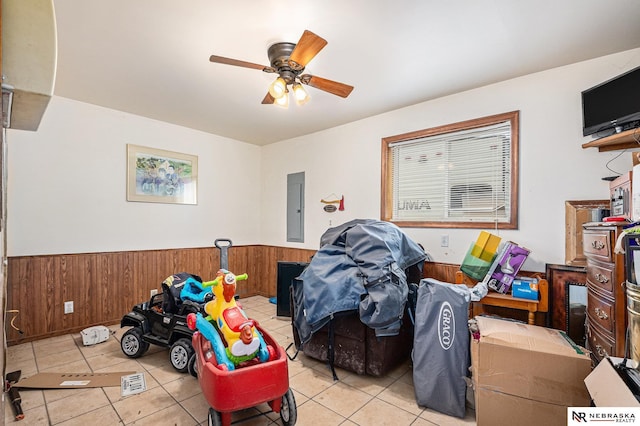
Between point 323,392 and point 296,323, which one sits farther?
point 296,323

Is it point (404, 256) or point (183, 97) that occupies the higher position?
point (183, 97)

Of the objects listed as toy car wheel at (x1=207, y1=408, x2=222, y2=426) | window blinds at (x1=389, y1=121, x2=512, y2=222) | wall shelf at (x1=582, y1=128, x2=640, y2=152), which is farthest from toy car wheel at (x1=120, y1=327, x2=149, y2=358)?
wall shelf at (x1=582, y1=128, x2=640, y2=152)

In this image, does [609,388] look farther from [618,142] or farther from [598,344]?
[618,142]

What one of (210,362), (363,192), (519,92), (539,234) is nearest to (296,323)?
(210,362)

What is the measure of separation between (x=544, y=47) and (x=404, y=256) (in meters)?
1.96

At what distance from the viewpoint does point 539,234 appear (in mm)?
2643

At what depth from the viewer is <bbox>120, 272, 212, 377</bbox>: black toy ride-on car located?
99.9 inches

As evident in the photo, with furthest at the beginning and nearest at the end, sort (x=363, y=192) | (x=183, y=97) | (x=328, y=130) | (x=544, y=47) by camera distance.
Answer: (x=328, y=130)
(x=363, y=192)
(x=183, y=97)
(x=544, y=47)

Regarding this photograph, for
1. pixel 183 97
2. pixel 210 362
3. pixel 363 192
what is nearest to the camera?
pixel 210 362

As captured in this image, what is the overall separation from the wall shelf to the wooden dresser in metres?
0.71

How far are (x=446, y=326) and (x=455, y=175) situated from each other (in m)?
1.72

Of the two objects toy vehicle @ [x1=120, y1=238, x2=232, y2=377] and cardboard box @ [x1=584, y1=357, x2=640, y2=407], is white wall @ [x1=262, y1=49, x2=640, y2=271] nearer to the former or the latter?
cardboard box @ [x1=584, y1=357, x2=640, y2=407]

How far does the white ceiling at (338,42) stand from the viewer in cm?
192

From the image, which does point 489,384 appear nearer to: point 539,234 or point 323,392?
point 323,392
